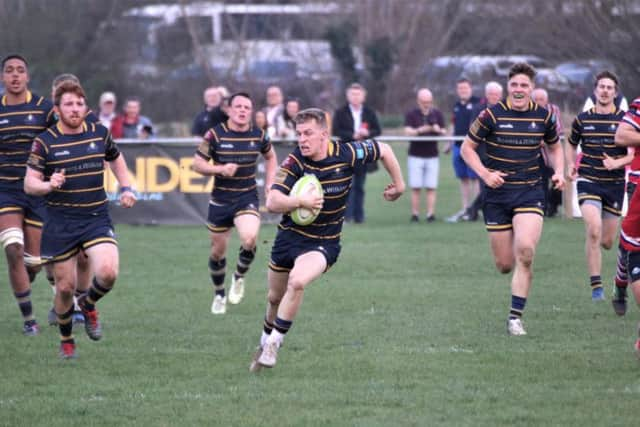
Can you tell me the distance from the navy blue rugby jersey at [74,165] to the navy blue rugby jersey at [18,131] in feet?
3.36

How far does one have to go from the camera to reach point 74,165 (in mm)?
8102

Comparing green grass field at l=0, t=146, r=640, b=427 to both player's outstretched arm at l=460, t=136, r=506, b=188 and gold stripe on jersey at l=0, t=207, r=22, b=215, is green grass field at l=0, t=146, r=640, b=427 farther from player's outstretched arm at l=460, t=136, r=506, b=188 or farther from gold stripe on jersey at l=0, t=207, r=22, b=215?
player's outstretched arm at l=460, t=136, r=506, b=188

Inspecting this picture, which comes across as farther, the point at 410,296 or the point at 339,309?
the point at 410,296

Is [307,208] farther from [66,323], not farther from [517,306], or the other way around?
[517,306]

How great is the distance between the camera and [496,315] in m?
9.92

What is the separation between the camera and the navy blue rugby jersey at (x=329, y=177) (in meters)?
7.65

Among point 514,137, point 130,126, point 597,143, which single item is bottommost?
point 130,126

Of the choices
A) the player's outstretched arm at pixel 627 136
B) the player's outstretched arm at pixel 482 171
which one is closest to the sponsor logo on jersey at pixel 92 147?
the player's outstretched arm at pixel 482 171

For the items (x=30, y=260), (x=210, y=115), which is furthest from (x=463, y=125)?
(x=30, y=260)

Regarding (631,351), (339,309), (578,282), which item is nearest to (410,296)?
(339,309)

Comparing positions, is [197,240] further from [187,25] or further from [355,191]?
[187,25]

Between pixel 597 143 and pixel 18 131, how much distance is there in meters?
5.40

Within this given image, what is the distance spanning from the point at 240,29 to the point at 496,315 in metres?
26.5

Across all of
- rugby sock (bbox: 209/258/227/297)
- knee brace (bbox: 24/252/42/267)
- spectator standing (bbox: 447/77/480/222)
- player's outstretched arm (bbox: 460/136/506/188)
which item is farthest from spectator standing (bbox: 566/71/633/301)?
spectator standing (bbox: 447/77/480/222)
